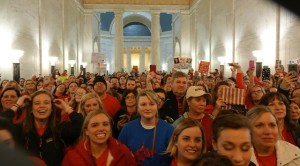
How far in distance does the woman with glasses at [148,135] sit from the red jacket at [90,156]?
0.94 feet

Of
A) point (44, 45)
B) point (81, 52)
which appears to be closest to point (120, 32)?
point (81, 52)

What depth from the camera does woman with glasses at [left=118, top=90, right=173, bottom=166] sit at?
13.7ft

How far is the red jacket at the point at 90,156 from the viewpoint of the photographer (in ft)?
12.1

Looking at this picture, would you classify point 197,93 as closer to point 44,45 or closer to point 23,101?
point 23,101

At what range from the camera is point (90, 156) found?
3.73 metres

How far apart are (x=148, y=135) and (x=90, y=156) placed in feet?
2.83

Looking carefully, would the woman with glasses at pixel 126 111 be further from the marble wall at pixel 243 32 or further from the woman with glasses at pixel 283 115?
the marble wall at pixel 243 32

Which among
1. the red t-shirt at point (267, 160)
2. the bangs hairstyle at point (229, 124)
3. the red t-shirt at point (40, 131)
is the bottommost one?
the red t-shirt at point (267, 160)

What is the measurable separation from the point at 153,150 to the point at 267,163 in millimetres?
1382

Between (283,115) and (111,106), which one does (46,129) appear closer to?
(111,106)

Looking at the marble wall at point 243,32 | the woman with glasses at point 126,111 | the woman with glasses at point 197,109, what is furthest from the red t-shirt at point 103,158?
the marble wall at point 243,32

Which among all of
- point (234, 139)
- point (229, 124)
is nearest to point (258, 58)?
point (229, 124)

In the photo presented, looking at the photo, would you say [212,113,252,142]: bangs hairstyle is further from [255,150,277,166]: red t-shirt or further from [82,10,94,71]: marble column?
[82,10,94,71]: marble column

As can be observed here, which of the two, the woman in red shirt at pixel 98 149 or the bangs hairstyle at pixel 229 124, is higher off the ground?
the bangs hairstyle at pixel 229 124
